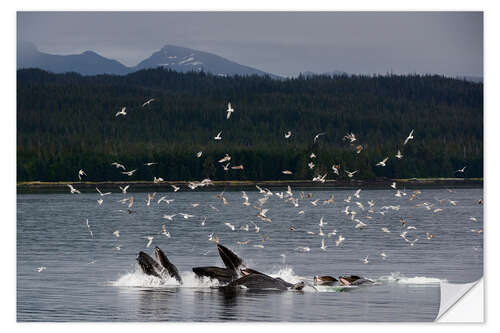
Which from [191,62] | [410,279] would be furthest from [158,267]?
[410,279]

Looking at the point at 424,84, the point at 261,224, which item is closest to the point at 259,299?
the point at 424,84

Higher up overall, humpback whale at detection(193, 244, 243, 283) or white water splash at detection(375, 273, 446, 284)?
humpback whale at detection(193, 244, 243, 283)

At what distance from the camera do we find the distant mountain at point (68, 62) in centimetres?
2489

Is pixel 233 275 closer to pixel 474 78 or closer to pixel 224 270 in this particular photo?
pixel 224 270

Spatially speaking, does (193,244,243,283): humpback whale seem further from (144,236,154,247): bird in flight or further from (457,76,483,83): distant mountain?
(457,76,483,83): distant mountain

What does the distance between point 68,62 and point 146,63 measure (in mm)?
2236

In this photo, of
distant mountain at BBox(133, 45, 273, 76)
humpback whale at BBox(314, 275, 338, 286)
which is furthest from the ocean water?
distant mountain at BBox(133, 45, 273, 76)

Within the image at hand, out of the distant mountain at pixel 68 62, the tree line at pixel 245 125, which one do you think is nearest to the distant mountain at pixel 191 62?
the tree line at pixel 245 125

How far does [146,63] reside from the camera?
92.8ft

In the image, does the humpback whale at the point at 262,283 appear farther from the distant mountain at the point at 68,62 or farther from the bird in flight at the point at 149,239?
the distant mountain at the point at 68,62

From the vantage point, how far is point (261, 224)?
39156 mm

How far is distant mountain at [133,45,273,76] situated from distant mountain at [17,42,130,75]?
2.62 feet

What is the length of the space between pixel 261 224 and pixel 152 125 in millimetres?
6712

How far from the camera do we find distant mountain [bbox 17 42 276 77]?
26.1 metres
